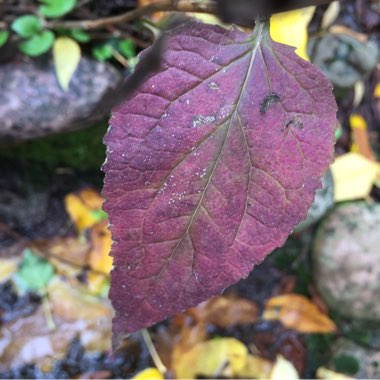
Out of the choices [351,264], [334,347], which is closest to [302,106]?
[351,264]

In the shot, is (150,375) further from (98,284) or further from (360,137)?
(360,137)

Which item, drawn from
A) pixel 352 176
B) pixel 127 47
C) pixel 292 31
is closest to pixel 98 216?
pixel 127 47

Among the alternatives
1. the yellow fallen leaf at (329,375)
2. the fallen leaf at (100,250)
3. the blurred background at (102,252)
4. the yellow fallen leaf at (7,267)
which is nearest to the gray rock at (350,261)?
the blurred background at (102,252)

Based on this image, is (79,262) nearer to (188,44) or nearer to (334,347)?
(334,347)

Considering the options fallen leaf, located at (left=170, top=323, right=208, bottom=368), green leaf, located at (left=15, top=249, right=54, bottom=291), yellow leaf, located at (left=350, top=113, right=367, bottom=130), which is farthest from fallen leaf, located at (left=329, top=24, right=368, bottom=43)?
green leaf, located at (left=15, top=249, right=54, bottom=291)

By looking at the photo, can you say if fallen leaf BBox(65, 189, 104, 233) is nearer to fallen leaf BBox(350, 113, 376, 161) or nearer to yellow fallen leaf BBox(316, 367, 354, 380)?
yellow fallen leaf BBox(316, 367, 354, 380)
